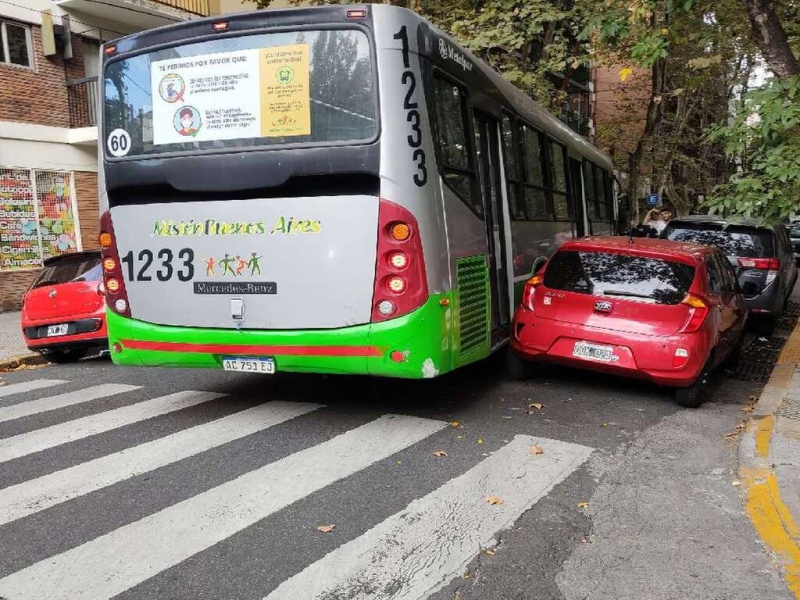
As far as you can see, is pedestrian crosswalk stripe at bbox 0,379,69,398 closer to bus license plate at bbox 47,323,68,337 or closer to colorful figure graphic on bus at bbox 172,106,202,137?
bus license plate at bbox 47,323,68,337

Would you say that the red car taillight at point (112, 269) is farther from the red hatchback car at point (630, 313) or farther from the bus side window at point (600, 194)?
the bus side window at point (600, 194)

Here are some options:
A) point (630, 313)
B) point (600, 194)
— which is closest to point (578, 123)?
point (600, 194)

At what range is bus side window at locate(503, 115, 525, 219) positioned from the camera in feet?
25.0

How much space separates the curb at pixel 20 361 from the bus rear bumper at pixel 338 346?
4777 millimetres

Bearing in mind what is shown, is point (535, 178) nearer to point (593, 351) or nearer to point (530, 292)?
point (530, 292)

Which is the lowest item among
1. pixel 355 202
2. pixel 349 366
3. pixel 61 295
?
pixel 349 366

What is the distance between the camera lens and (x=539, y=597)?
10.7ft

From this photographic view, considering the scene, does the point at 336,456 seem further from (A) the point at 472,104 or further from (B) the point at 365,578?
(A) the point at 472,104

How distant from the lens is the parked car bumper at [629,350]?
20.9ft

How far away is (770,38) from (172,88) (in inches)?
256

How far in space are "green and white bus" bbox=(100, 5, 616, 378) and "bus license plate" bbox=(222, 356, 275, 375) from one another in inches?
0.5

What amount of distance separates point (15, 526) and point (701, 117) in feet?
103

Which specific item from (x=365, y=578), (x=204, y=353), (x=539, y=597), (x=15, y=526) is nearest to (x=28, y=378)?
(x=204, y=353)

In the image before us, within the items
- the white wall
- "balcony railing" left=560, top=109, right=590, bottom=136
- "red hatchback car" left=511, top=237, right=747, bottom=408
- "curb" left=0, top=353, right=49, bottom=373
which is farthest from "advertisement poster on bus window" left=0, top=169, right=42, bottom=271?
"balcony railing" left=560, top=109, right=590, bottom=136
